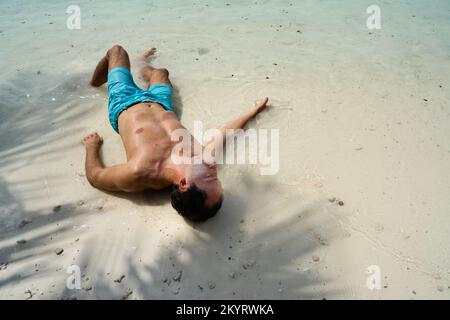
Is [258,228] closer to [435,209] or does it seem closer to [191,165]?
[191,165]

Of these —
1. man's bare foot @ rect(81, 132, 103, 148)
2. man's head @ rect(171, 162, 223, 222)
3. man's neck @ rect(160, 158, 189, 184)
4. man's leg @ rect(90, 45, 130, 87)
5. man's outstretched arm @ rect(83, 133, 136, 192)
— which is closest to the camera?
man's head @ rect(171, 162, 223, 222)

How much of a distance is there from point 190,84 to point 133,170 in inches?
67.0

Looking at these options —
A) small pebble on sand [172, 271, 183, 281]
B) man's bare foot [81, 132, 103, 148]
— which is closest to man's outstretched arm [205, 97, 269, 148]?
man's bare foot [81, 132, 103, 148]

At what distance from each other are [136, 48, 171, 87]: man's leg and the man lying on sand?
1cm

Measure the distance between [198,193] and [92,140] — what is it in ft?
4.89

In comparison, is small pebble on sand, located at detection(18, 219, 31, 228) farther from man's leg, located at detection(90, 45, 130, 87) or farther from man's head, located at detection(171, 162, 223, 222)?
man's leg, located at detection(90, 45, 130, 87)

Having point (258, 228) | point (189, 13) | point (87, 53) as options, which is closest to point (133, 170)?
point (258, 228)

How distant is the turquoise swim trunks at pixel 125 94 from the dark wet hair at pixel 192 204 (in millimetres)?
1175

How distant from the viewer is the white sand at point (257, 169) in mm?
2496

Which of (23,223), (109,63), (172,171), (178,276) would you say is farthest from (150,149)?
(109,63)

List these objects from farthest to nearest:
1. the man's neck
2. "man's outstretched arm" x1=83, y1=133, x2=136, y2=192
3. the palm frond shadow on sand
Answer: "man's outstretched arm" x1=83, y1=133, x2=136, y2=192
the man's neck
the palm frond shadow on sand

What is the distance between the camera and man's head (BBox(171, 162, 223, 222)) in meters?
2.53

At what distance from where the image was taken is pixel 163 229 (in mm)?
2777

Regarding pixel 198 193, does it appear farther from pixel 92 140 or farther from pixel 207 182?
pixel 92 140
